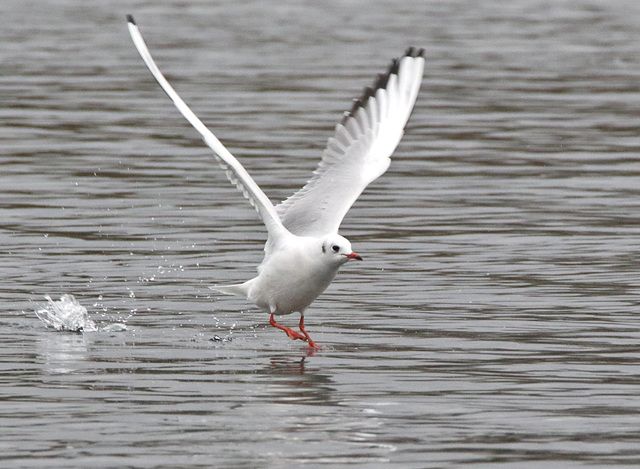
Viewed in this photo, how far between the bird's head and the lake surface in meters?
0.65

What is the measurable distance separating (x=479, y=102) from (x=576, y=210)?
1040 cm

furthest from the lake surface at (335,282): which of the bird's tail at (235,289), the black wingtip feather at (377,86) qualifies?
the black wingtip feather at (377,86)

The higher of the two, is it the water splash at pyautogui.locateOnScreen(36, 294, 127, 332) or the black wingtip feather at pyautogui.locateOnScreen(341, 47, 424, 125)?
the black wingtip feather at pyautogui.locateOnScreen(341, 47, 424, 125)

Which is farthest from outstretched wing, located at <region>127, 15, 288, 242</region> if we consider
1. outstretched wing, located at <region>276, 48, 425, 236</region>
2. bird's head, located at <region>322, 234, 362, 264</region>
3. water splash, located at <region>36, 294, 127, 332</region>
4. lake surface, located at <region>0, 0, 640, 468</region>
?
water splash, located at <region>36, 294, 127, 332</region>

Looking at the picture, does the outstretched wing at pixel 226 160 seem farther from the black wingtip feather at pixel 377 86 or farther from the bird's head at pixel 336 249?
the black wingtip feather at pixel 377 86

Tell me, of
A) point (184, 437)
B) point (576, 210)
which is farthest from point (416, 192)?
point (184, 437)

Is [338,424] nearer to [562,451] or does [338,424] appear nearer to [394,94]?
[562,451]

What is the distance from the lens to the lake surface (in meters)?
8.91

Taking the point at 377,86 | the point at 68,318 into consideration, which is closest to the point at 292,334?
the point at 68,318

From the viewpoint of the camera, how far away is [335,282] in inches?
572

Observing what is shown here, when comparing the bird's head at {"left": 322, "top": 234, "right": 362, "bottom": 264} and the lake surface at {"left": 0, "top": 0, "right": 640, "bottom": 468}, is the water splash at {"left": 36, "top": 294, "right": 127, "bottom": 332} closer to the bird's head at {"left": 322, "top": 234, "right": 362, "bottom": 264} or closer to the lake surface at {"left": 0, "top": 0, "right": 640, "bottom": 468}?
the lake surface at {"left": 0, "top": 0, "right": 640, "bottom": 468}

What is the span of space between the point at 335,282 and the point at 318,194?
179cm

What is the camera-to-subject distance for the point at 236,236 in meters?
16.7

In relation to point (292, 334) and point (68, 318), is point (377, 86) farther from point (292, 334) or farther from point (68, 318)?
point (68, 318)
